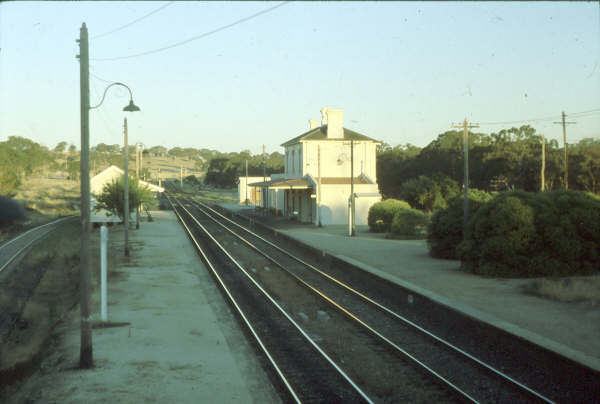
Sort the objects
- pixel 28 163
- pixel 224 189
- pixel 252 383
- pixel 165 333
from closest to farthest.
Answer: pixel 252 383
pixel 165 333
pixel 28 163
pixel 224 189

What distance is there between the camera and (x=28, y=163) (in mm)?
115250

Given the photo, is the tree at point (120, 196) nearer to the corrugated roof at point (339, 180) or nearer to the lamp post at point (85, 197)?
the corrugated roof at point (339, 180)

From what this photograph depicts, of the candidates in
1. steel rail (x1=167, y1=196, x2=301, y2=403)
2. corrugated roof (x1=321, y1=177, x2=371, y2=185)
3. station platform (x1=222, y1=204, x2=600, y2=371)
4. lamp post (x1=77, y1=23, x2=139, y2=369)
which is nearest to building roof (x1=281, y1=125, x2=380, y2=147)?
corrugated roof (x1=321, y1=177, x2=371, y2=185)

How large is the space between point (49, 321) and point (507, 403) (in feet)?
37.7

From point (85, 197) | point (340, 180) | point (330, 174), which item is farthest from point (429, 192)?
point (85, 197)

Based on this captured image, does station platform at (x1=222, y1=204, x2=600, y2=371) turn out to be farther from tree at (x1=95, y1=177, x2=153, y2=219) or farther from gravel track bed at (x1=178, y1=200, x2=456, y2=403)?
tree at (x1=95, y1=177, x2=153, y2=219)

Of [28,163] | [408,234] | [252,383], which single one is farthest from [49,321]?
[28,163]

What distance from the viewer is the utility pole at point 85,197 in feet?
32.2

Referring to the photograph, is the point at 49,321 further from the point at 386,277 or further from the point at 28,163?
the point at 28,163

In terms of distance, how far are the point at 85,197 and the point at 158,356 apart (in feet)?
10.7

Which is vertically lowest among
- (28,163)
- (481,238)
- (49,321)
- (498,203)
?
(49,321)

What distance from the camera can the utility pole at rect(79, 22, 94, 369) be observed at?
9820 millimetres

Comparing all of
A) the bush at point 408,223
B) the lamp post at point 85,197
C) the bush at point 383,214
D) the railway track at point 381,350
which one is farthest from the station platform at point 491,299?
the bush at point 383,214

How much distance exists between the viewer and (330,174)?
1902 inches
